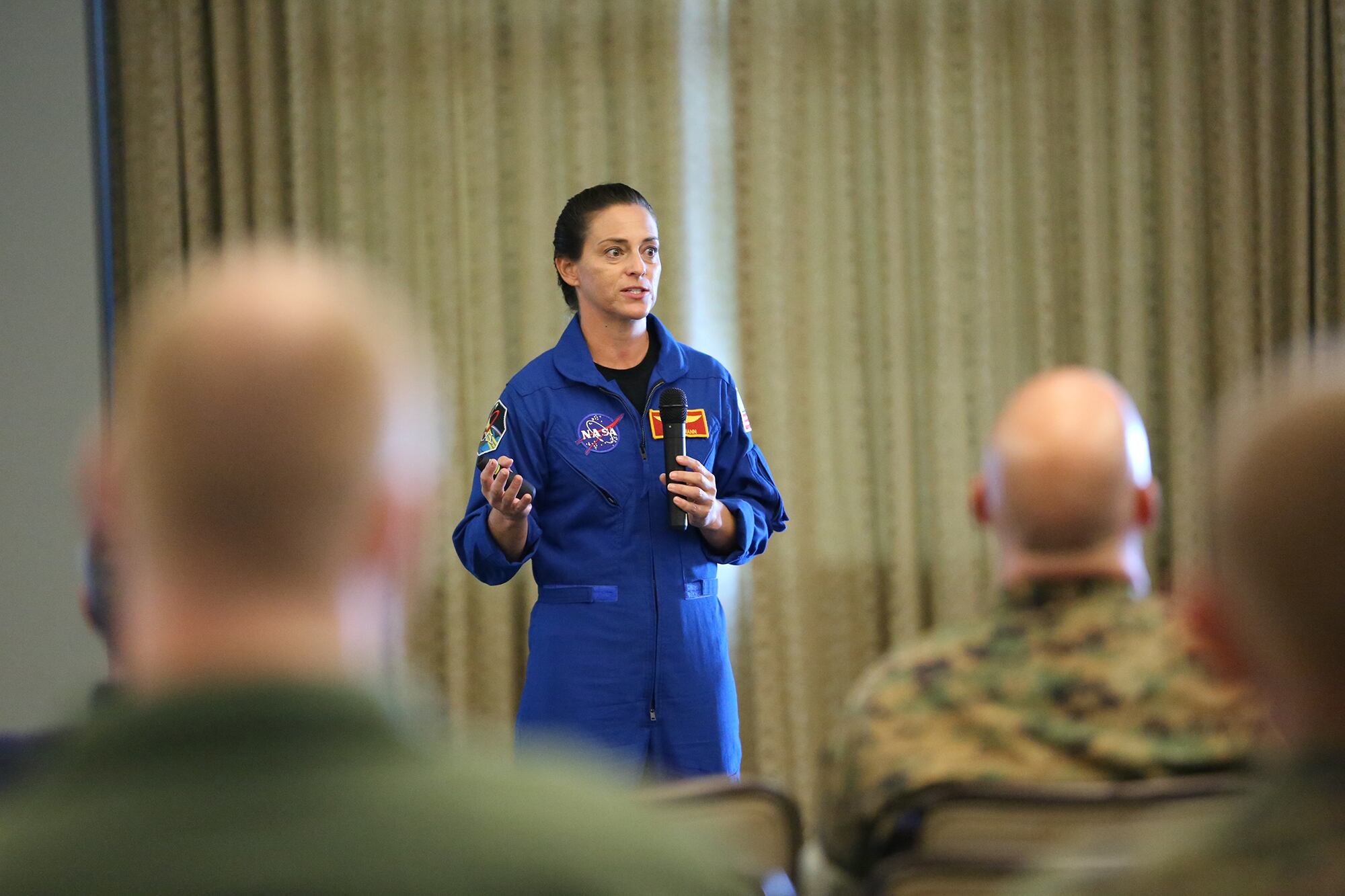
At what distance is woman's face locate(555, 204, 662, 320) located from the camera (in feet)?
9.45

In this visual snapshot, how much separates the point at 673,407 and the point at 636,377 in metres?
0.20

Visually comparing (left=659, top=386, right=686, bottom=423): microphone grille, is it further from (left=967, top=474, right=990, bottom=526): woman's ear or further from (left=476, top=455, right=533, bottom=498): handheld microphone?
(left=967, top=474, right=990, bottom=526): woman's ear

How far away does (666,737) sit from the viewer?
2.73 m

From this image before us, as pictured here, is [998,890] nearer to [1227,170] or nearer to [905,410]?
[905,410]

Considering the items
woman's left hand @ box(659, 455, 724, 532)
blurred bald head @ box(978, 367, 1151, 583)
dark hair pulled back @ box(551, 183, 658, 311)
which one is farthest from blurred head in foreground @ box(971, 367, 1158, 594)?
dark hair pulled back @ box(551, 183, 658, 311)

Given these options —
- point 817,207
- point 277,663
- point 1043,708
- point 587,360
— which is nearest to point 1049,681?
point 1043,708

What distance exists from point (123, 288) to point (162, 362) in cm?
442

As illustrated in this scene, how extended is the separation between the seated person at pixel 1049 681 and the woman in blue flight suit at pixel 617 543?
50.7 inches

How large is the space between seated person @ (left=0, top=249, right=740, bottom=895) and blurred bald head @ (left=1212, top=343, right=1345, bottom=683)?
335 mm

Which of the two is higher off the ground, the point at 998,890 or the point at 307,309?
the point at 307,309

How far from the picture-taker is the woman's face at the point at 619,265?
2879 millimetres

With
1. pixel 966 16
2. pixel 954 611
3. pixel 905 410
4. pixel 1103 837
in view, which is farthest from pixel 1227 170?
pixel 1103 837

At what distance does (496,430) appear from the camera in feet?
9.26

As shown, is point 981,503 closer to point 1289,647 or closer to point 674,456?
point 1289,647
